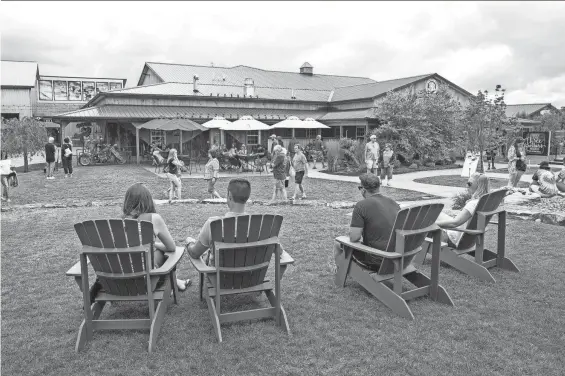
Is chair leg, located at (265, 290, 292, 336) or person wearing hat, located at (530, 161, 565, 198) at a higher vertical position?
person wearing hat, located at (530, 161, 565, 198)

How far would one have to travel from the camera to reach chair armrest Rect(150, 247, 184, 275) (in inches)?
148

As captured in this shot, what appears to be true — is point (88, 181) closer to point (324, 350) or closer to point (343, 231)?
point (343, 231)

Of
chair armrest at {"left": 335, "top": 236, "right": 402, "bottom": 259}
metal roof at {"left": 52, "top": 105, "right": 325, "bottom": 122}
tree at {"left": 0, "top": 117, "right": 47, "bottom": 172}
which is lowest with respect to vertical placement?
chair armrest at {"left": 335, "top": 236, "right": 402, "bottom": 259}

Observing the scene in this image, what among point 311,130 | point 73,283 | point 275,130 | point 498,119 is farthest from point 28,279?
point 311,130

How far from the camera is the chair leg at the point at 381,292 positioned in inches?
165

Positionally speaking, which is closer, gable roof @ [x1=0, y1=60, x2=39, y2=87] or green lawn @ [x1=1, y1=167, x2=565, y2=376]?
green lawn @ [x1=1, y1=167, x2=565, y2=376]

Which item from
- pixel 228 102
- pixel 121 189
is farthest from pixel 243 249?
pixel 228 102

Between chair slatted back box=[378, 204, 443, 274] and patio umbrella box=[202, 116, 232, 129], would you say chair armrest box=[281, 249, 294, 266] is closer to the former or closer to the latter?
chair slatted back box=[378, 204, 443, 274]

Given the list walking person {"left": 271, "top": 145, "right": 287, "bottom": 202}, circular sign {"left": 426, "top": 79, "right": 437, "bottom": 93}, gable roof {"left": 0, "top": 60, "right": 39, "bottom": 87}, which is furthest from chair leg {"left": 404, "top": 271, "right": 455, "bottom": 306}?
gable roof {"left": 0, "top": 60, "right": 39, "bottom": 87}

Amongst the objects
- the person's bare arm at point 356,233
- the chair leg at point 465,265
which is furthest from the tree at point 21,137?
the chair leg at point 465,265

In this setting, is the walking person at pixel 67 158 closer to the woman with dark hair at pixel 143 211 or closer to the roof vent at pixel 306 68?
the woman with dark hair at pixel 143 211

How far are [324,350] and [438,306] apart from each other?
1426mm

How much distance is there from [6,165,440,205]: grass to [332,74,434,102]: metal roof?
1293 cm

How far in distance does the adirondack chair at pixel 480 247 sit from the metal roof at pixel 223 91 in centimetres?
2296
